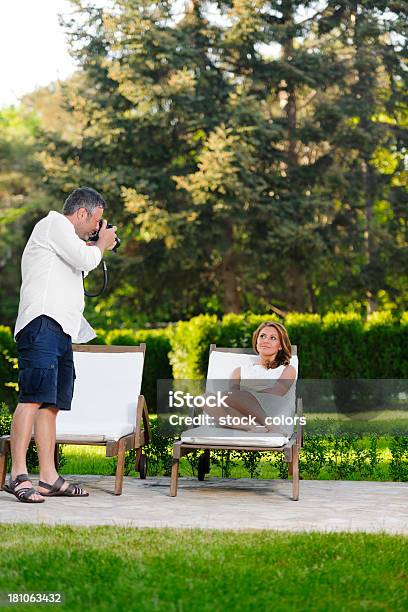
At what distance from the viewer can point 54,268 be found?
22.0ft

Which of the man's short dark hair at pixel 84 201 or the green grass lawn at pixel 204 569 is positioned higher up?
the man's short dark hair at pixel 84 201

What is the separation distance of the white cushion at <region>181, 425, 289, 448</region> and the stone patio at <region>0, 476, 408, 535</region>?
1.28 ft

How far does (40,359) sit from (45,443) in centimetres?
59

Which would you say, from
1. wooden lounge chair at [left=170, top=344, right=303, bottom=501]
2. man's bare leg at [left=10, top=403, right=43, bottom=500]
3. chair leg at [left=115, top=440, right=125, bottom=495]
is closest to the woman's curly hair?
wooden lounge chair at [left=170, top=344, right=303, bottom=501]

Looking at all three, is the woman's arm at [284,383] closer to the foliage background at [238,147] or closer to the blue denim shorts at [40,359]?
the blue denim shorts at [40,359]

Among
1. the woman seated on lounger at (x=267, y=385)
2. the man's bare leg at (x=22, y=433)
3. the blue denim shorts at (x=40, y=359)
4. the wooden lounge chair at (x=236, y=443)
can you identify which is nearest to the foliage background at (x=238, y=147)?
the woman seated on lounger at (x=267, y=385)

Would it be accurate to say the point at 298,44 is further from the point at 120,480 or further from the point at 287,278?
the point at 120,480

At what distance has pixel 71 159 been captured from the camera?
2253 cm

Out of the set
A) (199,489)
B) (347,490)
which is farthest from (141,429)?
(347,490)

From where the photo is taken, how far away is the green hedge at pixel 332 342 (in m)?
14.9

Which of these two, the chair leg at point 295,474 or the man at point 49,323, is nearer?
the man at point 49,323

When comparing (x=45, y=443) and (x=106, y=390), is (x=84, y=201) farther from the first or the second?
(x=106, y=390)

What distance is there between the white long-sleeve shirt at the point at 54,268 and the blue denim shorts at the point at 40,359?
5 centimetres

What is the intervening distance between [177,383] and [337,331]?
2.62 m
